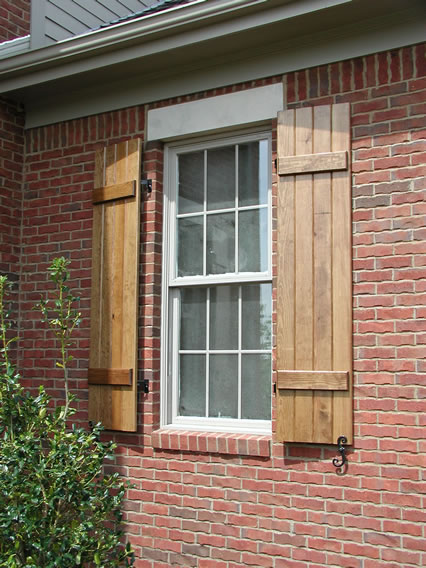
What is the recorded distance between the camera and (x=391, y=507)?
3.97 meters

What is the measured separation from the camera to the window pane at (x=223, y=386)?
474 centimetres

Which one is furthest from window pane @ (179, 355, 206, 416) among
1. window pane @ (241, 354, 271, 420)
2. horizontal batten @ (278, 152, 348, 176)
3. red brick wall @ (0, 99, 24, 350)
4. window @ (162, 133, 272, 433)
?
red brick wall @ (0, 99, 24, 350)

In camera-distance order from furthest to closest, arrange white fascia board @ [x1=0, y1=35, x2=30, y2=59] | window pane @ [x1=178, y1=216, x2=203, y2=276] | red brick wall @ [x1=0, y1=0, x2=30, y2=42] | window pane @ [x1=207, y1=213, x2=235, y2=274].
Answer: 1. red brick wall @ [x1=0, y1=0, x2=30, y2=42]
2. white fascia board @ [x1=0, y1=35, x2=30, y2=59]
3. window pane @ [x1=178, y1=216, x2=203, y2=276]
4. window pane @ [x1=207, y1=213, x2=235, y2=274]

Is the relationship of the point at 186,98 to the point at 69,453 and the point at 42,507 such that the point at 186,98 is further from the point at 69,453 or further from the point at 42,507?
the point at 42,507

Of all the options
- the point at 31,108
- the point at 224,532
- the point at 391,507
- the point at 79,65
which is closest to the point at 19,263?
the point at 31,108

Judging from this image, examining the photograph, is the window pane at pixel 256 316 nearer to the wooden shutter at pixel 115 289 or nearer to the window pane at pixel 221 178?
the window pane at pixel 221 178

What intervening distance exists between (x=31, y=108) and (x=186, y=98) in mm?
1470

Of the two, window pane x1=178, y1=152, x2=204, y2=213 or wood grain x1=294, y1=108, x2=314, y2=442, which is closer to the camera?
wood grain x1=294, y1=108, x2=314, y2=442

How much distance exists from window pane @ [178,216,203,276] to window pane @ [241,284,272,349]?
16.5 inches

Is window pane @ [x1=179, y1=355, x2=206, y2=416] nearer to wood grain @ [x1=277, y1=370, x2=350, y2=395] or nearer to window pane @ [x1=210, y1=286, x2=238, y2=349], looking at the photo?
window pane @ [x1=210, y1=286, x2=238, y2=349]

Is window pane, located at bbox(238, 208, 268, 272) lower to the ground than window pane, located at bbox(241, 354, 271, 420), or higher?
higher

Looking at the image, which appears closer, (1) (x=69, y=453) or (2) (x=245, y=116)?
(1) (x=69, y=453)

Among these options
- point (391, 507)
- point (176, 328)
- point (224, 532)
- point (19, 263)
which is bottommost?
point (224, 532)

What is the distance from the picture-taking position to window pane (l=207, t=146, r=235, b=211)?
489cm
